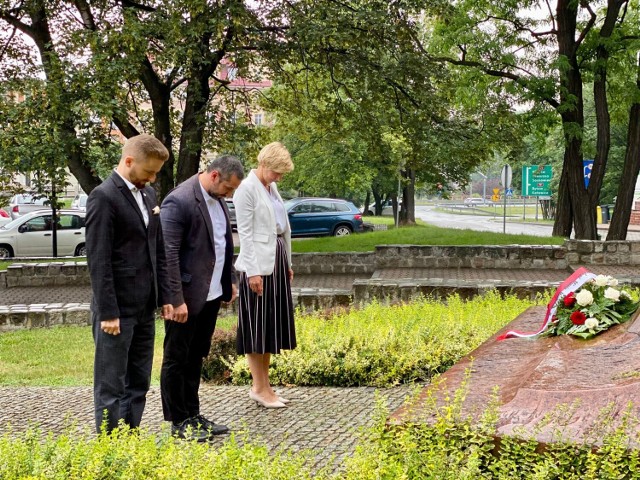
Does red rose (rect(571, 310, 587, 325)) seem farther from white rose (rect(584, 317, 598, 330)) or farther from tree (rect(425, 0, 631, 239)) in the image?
tree (rect(425, 0, 631, 239))

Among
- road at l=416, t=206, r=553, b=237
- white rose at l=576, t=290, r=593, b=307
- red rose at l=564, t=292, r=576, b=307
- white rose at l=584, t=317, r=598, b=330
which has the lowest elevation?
road at l=416, t=206, r=553, b=237

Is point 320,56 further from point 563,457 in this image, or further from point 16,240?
point 563,457

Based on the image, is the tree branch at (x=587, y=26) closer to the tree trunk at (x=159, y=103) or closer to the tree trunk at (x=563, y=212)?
the tree trunk at (x=563, y=212)

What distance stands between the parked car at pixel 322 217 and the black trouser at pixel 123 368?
1077 inches

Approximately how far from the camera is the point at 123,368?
16.5 feet

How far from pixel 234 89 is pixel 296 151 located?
72.3 ft

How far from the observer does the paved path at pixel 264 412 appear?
18.4 ft

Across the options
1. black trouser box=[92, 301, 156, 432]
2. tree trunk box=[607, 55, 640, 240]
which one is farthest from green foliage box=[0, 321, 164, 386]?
tree trunk box=[607, 55, 640, 240]

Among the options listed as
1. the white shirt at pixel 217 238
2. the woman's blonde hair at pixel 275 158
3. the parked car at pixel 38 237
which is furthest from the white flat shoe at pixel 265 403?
the parked car at pixel 38 237

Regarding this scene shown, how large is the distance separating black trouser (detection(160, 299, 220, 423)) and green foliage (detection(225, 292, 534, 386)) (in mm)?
1718

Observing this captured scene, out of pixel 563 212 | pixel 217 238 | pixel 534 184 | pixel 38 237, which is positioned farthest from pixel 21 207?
pixel 217 238

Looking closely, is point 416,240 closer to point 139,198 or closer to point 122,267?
point 139,198

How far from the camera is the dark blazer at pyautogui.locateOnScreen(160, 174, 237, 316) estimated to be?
5641mm

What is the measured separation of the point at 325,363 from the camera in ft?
24.5
